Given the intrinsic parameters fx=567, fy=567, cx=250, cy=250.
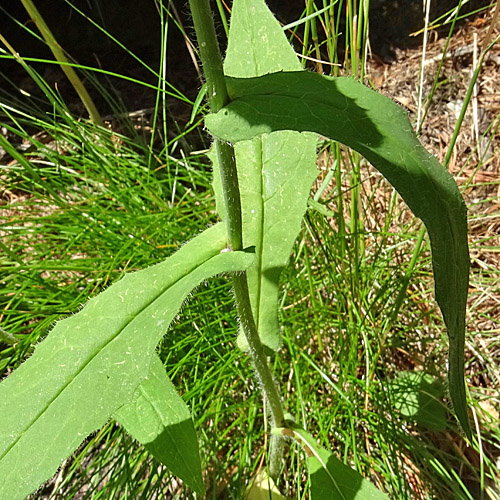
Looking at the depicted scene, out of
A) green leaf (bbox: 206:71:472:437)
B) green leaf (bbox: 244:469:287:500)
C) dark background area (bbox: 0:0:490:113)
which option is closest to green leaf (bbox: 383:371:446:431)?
green leaf (bbox: 244:469:287:500)

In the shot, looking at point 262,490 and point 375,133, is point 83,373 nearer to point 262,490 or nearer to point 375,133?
point 375,133

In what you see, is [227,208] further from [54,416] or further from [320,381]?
[320,381]

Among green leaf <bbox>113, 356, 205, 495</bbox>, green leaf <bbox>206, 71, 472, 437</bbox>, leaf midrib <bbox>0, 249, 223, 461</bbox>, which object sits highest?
green leaf <bbox>206, 71, 472, 437</bbox>

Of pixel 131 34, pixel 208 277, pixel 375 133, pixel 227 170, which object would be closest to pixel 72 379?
pixel 208 277

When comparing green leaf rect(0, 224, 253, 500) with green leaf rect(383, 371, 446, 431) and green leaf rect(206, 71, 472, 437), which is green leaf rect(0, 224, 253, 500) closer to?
green leaf rect(206, 71, 472, 437)

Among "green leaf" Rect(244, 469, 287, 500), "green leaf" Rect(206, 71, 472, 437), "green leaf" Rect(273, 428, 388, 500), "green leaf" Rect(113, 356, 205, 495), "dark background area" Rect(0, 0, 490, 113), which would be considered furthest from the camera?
"dark background area" Rect(0, 0, 490, 113)

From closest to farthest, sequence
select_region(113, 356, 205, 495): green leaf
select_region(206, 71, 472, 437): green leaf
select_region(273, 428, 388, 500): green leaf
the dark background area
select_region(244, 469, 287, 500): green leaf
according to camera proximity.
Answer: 1. select_region(206, 71, 472, 437): green leaf
2. select_region(113, 356, 205, 495): green leaf
3. select_region(273, 428, 388, 500): green leaf
4. select_region(244, 469, 287, 500): green leaf
5. the dark background area

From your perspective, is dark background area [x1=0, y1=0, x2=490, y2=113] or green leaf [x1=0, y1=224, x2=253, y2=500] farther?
dark background area [x1=0, y1=0, x2=490, y2=113]
